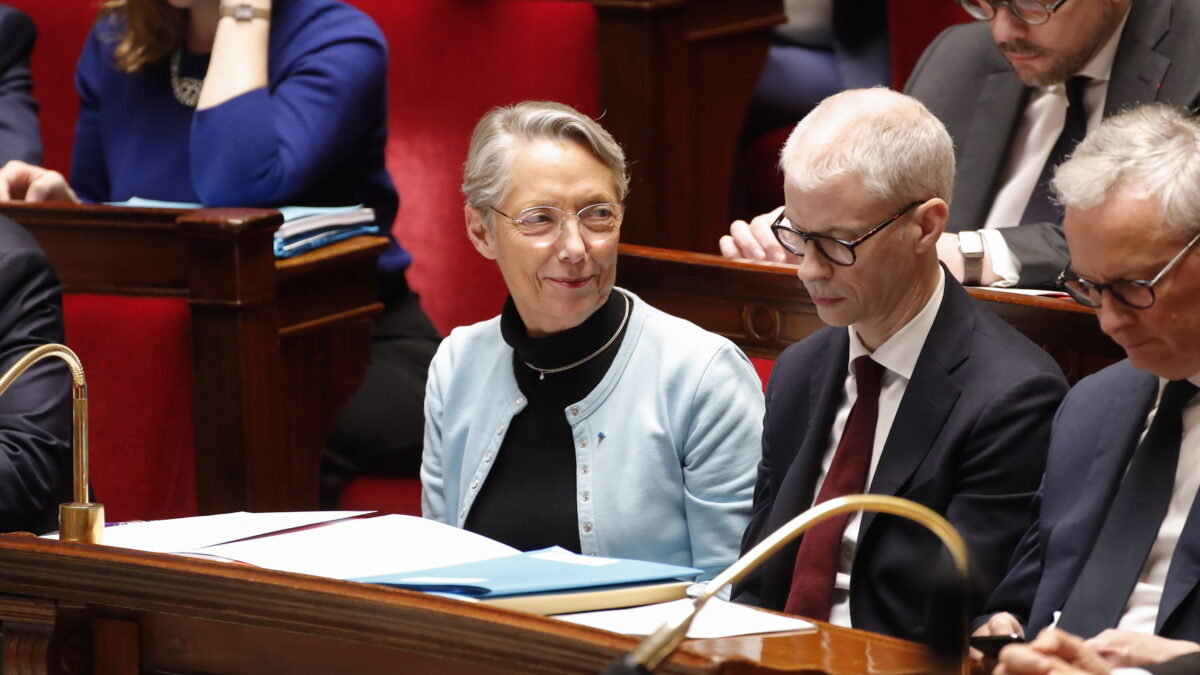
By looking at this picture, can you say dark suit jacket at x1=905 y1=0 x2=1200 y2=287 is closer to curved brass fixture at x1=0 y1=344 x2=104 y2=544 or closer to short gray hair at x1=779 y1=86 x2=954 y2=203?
short gray hair at x1=779 y1=86 x2=954 y2=203

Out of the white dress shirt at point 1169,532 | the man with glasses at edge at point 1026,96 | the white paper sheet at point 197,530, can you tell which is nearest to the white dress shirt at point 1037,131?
the man with glasses at edge at point 1026,96

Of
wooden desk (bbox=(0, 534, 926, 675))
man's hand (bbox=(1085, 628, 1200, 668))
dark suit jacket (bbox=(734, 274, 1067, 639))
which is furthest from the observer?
dark suit jacket (bbox=(734, 274, 1067, 639))

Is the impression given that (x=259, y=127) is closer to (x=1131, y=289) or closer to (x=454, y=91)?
(x=454, y=91)

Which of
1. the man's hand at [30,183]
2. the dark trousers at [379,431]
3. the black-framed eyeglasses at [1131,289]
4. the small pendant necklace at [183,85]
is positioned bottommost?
the dark trousers at [379,431]

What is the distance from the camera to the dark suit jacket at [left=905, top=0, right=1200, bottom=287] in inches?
100

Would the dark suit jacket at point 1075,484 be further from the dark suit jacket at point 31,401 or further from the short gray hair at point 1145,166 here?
the dark suit jacket at point 31,401

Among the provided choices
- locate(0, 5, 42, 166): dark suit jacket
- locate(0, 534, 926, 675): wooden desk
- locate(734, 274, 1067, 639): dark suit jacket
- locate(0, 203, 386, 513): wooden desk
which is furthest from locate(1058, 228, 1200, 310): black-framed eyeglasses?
locate(0, 5, 42, 166): dark suit jacket

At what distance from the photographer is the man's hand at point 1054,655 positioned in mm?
1425

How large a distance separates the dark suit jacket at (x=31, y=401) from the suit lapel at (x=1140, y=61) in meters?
1.65

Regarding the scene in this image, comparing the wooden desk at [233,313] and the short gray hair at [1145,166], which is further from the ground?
the short gray hair at [1145,166]

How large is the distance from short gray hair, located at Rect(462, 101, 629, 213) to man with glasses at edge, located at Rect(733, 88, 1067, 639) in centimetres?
33

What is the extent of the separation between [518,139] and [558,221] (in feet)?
0.42

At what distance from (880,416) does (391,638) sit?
0.77 metres

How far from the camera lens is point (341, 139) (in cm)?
320
